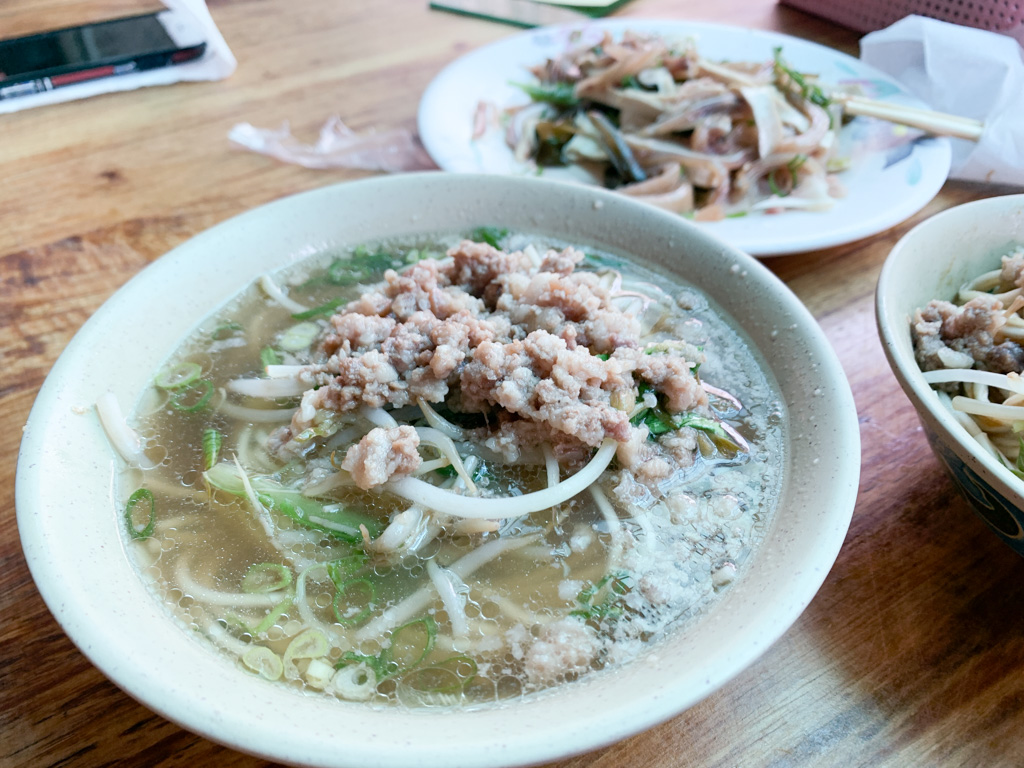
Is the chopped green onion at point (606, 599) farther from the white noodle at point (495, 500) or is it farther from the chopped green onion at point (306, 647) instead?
the chopped green onion at point (306, 647)

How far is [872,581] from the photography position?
1414 mm

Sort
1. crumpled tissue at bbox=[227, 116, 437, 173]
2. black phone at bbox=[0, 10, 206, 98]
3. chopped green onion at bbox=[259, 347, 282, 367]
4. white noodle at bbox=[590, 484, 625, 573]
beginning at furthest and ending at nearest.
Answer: black phone at bbox=[0, 10, 206, 98], crumpled tissue at bbox=[227, 116, 437, 173], chopped green onion at bbox=[259, 347, 282, 367], white noodle at bbox=[590, 484, 625, 573]

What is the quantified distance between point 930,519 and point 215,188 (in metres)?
2.47

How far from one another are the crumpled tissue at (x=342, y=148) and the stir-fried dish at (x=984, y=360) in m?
1.84

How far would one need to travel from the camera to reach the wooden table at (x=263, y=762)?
1188 millimetres

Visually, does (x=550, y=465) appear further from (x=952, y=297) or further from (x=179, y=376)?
(x=952, y=297)

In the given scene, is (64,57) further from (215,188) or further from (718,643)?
(718,643)

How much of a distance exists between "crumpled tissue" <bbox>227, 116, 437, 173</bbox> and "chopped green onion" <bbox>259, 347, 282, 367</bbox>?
121 cm

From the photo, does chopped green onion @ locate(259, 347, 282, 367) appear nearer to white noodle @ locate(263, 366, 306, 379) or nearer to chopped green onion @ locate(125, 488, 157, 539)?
white noodle @ locate(263, 366, 306, 379)

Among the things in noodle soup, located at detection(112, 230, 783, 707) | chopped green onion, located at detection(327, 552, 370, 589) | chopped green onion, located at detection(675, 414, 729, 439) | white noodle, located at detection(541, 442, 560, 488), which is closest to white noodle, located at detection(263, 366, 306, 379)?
noodle soup, located at detection(112, 230, 783, 707)

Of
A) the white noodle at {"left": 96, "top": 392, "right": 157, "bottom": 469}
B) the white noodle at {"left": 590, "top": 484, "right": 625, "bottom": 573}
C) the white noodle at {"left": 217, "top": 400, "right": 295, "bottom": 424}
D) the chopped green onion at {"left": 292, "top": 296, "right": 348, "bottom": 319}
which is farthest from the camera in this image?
the chopped green onion at {"left": 292, "top": 296, "right": 348, "bottom": 319}

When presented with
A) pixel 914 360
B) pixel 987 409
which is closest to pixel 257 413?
pixel 914 360

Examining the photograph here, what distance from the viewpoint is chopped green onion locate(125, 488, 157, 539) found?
1.33m

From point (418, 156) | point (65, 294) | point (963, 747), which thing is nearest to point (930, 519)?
point (963, 747)
